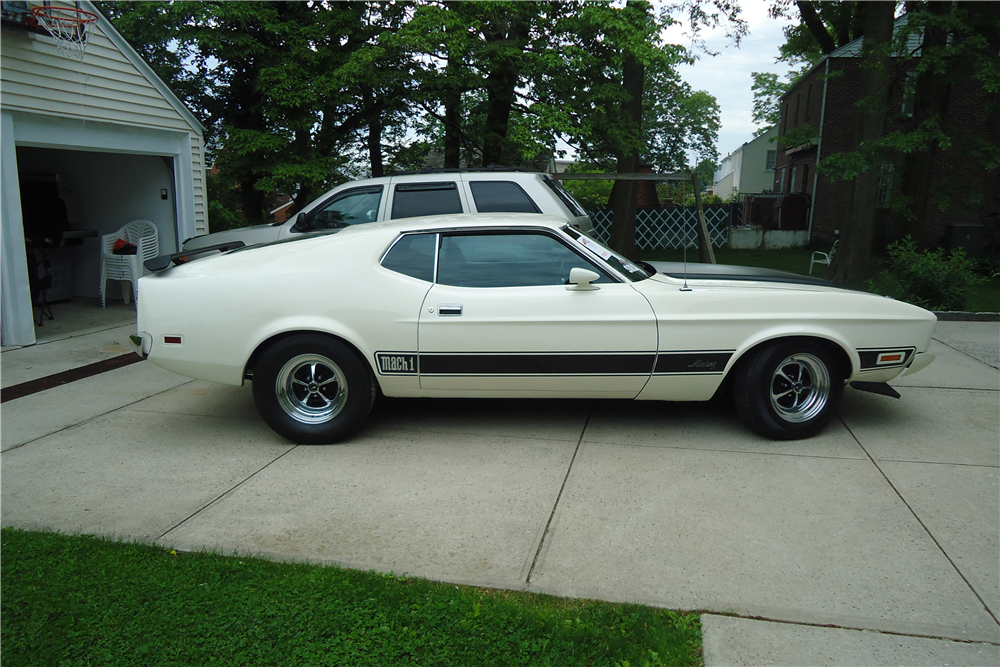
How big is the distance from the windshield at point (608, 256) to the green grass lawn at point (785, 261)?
759 centimetres

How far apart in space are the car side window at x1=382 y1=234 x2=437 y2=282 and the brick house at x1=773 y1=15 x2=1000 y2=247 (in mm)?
14323

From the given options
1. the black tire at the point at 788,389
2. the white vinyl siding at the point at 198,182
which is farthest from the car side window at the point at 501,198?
the white vinyl siding at the point at 198,182

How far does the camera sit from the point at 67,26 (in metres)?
8.18

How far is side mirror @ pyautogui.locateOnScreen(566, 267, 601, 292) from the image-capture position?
15.3ft

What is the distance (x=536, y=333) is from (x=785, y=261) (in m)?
16.0

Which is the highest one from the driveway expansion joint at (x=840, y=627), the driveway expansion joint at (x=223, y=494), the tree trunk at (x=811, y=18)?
the tree trunk at (x=811, y=18)

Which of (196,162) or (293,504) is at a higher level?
(196,162)

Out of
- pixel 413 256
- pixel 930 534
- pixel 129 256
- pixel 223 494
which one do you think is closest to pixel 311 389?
pixel 223 494

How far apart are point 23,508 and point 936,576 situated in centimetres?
470

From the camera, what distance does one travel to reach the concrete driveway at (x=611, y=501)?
310 centimetres

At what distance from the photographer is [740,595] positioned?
3143 mm

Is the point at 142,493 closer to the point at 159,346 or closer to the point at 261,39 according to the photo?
the point at 159,346

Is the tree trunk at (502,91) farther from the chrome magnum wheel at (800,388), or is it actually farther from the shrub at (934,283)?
the chrome magnum wheel at (800,388)

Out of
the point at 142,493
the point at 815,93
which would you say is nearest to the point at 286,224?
the point at 142,493
